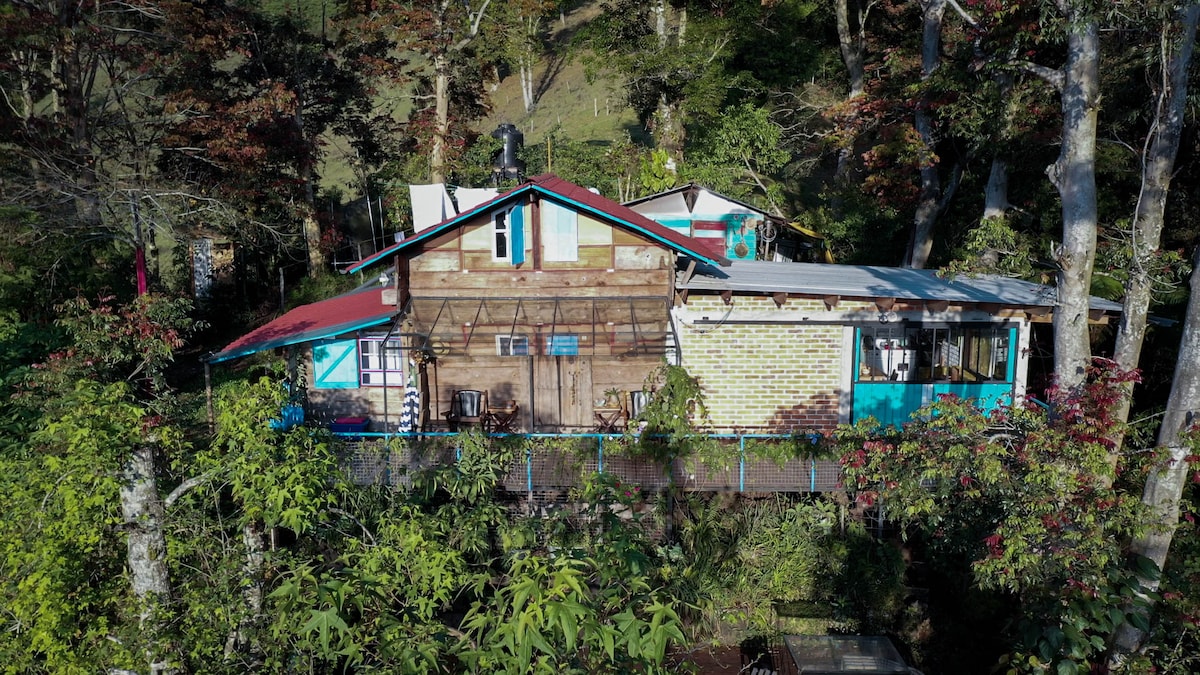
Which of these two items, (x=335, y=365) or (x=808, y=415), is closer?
(x=808, y=415)

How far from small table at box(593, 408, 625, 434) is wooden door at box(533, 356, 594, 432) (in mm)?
191

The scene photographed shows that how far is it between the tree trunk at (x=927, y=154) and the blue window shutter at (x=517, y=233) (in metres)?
10.9

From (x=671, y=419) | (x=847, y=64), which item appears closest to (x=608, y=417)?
(x=671, y=419)

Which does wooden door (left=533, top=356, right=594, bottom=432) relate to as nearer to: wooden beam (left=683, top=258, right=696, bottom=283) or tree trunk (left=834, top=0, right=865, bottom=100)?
wooden beam (left=683, top=258, right=696, bottom=283)

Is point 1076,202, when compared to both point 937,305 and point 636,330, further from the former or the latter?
point 636,330

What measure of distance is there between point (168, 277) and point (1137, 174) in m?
27.8

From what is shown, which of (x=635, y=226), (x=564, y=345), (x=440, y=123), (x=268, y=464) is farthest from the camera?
(x=440, y=123)

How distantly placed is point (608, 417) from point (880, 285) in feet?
17.7

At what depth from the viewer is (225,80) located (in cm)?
2538

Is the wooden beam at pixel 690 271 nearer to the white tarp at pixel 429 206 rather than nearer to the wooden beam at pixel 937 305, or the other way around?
the wooden beam at pixel 937 305

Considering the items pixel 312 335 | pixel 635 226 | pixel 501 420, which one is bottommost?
pixel 501 420

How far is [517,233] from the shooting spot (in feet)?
44.2

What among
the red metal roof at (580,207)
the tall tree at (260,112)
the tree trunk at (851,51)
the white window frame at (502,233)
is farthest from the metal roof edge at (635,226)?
the tree trunk at (851,51)

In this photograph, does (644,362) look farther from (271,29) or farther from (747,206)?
(271,29)
